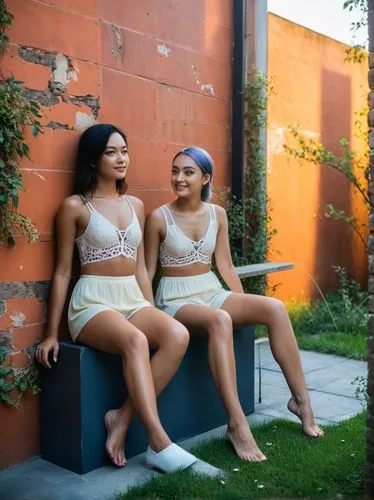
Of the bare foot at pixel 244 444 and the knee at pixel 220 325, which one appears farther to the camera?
the knee at pixel 220 325

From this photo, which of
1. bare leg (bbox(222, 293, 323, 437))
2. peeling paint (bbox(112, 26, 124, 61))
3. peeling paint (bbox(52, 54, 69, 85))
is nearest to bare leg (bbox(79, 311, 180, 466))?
bare leg (bbox(222, 293, 323, 437))

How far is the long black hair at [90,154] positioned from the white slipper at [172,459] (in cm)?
137

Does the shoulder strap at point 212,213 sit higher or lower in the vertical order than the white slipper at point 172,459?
higher

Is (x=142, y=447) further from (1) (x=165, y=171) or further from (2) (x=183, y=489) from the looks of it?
(1) (x=165, y=171)

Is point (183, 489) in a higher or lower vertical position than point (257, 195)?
lower

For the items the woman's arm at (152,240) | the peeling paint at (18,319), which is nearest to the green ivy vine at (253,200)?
the woman's arm at (152,240)

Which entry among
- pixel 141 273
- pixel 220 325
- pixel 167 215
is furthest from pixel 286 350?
pixel 167 215

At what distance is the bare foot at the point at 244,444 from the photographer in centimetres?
330

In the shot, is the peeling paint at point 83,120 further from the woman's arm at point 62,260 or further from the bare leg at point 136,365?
the bare leg at point 136,365

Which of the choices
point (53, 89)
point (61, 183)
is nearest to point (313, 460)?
point (61, 183)

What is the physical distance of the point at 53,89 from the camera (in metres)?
3.44

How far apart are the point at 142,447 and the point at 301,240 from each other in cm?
407

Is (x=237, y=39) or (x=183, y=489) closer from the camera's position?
(x=183, y=489)

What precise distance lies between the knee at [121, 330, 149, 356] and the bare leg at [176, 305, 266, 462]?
0.46 metres
